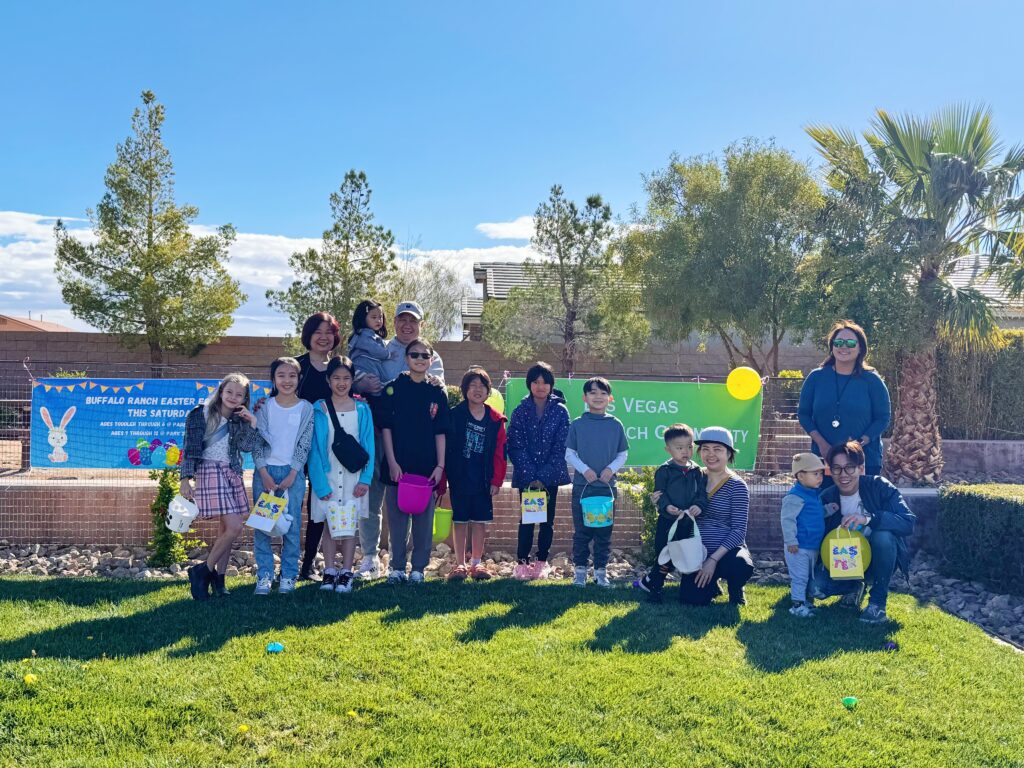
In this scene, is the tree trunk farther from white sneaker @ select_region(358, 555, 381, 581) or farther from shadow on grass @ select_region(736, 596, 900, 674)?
white sneaker @ select_region(358, 555, 381, 581)

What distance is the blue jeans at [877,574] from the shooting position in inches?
211

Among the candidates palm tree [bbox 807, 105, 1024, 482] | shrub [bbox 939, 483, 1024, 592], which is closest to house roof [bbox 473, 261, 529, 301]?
palm tree [bbox 807, 105, 1024, 482]

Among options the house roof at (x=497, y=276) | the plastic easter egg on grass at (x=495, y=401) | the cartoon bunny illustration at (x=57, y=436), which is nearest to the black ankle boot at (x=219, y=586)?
the plastic easter egg on grass at (x=495, y=401)

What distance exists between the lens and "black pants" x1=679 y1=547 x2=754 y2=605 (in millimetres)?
5465

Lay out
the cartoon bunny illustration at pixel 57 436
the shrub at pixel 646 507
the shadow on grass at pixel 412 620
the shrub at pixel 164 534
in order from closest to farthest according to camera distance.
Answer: the shadow on grass at pixel 412 620 < the shrub at pixel 164 534 < the shrub at pixel 646 507 < the cartoon bunny illustration at pixel 57 436

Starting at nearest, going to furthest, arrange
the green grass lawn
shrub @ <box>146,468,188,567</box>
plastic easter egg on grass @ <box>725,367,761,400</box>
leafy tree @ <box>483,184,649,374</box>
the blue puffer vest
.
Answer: the green grass lawn, the blue puffer vest, shrub @ <box>146,468,188,567</box>, plastic easter egg on grass @ <box>725,367,761,400</box>, leafy tree @ <box>483,184,649,374</box>

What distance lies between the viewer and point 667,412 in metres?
8.08

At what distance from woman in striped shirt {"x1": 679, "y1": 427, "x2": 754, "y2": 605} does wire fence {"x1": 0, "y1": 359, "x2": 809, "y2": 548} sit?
1705 mm

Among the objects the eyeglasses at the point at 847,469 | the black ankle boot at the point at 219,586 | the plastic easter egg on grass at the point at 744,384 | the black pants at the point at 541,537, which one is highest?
the plastic easter egg on grass at the point at 744,384

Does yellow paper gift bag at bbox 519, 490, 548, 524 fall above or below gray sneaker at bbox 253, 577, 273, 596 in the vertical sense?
above

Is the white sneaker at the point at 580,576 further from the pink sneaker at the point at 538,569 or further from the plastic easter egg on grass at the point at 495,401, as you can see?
the plastic easter egg on grass at the point at 495,401

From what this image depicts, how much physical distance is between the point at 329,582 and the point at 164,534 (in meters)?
1.69

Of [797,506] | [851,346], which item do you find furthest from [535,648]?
[851,346]

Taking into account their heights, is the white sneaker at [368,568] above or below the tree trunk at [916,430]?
below
